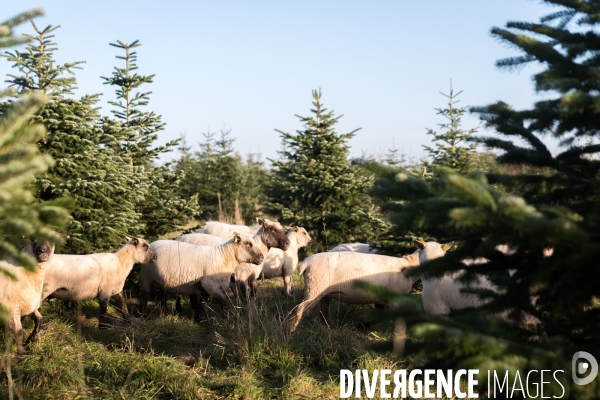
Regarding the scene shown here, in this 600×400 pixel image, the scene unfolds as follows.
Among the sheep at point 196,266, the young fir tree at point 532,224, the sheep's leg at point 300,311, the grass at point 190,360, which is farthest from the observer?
the sheep at point 196,266

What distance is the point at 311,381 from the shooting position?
6406mm

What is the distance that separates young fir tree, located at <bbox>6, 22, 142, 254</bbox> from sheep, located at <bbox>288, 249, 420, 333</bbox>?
3.50 meters

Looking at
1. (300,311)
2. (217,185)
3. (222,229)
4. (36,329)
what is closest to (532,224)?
(300,311)

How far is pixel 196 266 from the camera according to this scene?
10.2m

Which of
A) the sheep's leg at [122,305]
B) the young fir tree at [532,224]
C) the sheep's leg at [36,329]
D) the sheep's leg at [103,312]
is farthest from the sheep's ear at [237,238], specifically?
the young fir tree at [532,224]

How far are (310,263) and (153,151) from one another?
5.06m

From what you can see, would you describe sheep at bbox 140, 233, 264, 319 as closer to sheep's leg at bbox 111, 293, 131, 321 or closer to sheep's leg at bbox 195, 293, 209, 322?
sheep's leg at bbox 195, 293, 209, 322

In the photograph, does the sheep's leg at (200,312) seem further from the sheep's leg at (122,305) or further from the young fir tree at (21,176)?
the young fir tree at (21,176)

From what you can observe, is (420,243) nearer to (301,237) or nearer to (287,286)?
(287,286)

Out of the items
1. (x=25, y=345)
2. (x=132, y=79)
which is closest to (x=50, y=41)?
(x=132, y=79)

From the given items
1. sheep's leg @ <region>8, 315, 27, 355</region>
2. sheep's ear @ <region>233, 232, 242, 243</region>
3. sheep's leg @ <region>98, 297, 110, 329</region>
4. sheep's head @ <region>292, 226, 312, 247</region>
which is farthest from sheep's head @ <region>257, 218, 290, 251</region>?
sheep's leg @ <region>8, 315, 27, 355</region>

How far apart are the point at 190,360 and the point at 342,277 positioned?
2743 millimetres

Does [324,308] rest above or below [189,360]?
above

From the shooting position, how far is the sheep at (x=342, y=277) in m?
8.95
